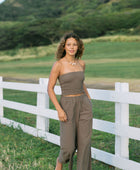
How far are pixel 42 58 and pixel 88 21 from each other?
16355mm

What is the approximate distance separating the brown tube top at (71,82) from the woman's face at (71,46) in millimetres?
242

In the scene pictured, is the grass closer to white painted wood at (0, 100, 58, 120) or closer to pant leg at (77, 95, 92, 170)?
white painted wood at (0, 100, 58, 120)

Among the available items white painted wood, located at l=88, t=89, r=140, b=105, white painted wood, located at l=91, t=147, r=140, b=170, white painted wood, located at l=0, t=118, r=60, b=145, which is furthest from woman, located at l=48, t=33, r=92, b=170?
→ white painted wood, located at l=0, t=118, r=60, b=145

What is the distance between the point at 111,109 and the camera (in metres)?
11.7

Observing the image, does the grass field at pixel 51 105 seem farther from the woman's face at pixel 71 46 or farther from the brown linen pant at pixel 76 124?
the woman's face at pixel 71 46

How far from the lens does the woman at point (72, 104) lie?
12.0 ft

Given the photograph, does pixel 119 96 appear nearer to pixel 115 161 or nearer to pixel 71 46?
pixel 115 161

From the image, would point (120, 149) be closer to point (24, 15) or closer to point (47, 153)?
point (47, 153)

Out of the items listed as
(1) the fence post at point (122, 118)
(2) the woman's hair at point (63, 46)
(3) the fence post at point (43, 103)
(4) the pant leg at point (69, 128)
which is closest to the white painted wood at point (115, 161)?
(1) the fence post at point (122, 118)

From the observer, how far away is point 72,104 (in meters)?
3.65

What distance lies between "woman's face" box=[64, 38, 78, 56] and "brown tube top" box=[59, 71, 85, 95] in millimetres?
242

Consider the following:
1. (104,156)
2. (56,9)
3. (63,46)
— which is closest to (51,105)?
(104,156)

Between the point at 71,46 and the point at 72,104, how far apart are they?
26.0 inches

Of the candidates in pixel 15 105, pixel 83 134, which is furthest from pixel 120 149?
pixel 15 105
